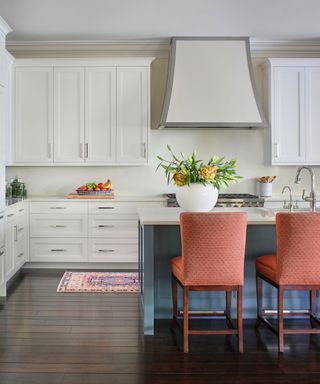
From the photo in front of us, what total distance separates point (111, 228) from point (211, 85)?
202 centimetres

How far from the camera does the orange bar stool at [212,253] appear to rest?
111 inches

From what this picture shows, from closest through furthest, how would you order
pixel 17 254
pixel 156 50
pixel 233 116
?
1. pixel 17 254
2. pixel 233 116
3. pixel 156 50

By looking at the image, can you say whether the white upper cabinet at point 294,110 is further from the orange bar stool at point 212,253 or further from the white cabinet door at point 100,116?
the orange bar stool at point 212,253

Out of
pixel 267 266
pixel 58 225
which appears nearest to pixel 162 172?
pixel 58 225

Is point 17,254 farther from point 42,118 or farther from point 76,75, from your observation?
point 76,75

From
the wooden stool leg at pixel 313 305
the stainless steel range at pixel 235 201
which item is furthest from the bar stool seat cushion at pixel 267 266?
the stainless steel range at pixel 235 201

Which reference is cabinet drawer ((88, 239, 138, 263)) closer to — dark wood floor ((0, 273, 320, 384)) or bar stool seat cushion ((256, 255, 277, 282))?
dark wood floor ((0, 273, 320, 384))

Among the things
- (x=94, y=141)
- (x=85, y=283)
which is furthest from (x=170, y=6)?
(x=85, y=283)

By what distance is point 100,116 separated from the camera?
5.36 metres

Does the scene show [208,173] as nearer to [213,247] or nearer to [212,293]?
[213,247]

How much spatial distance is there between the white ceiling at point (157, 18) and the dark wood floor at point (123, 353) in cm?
285

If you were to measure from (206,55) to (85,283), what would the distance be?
2923 millimetres

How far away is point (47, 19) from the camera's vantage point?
4734mm

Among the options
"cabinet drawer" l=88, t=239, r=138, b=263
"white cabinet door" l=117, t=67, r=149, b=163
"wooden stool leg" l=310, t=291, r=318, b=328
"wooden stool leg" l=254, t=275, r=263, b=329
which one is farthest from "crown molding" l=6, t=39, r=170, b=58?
"wooden stool leg" l=310, t=291, r=318, b=328
